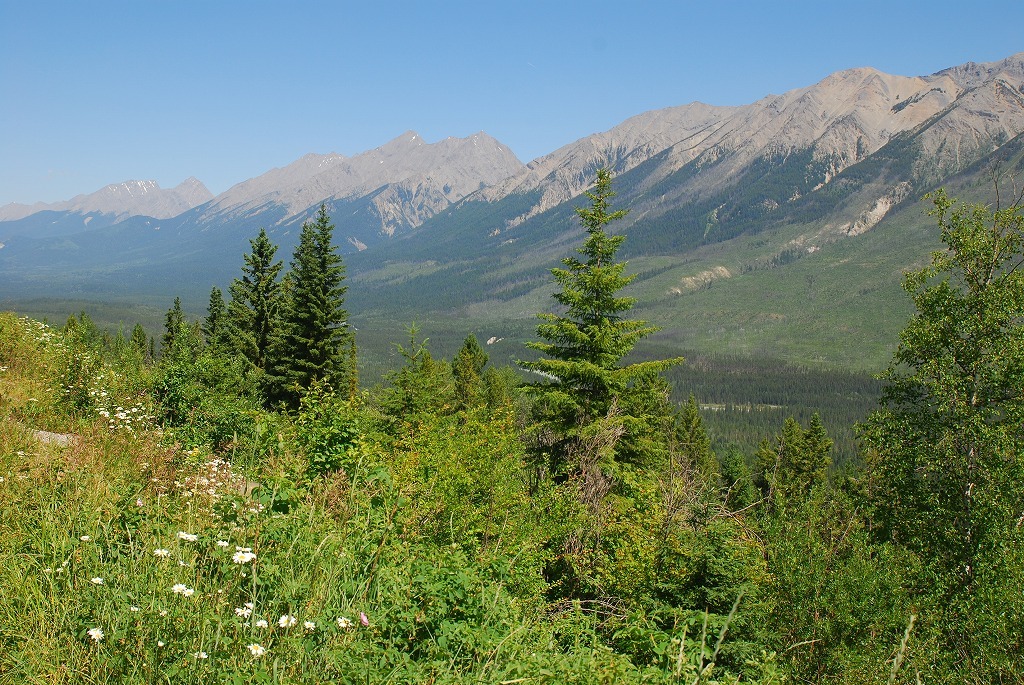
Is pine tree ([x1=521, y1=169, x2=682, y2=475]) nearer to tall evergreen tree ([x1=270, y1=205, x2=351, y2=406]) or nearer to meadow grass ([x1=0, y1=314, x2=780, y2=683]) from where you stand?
meadow grass ([x1=0, y1=314, x2=780, y2=683])

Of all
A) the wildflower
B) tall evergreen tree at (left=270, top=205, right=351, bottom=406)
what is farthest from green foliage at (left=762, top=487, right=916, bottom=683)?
tall evergreen tree at (left=270, top=205, right=351, bottom=406)

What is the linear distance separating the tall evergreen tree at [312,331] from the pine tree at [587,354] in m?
14.7

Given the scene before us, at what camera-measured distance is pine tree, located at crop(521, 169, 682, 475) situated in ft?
58.9

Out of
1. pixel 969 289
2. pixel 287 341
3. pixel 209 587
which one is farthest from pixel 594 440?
pixel 287 341

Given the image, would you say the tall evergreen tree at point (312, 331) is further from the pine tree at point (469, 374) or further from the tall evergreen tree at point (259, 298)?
the pine tree at point (469, 374)

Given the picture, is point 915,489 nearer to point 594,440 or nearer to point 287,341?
point 594,440

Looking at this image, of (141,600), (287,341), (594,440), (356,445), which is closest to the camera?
(141,600)

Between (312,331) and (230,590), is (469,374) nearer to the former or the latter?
(312,331)

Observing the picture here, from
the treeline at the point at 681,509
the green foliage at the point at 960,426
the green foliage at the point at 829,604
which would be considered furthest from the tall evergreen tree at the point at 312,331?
the green foliage at the point at 960,426

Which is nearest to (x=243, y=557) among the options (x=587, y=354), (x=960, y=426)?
(x=587, y=354)

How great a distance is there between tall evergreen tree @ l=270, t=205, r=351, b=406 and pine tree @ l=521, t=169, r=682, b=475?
14696mm

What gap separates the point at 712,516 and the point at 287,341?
25.5 m

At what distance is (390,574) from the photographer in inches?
175

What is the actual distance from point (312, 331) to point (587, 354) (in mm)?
17323
